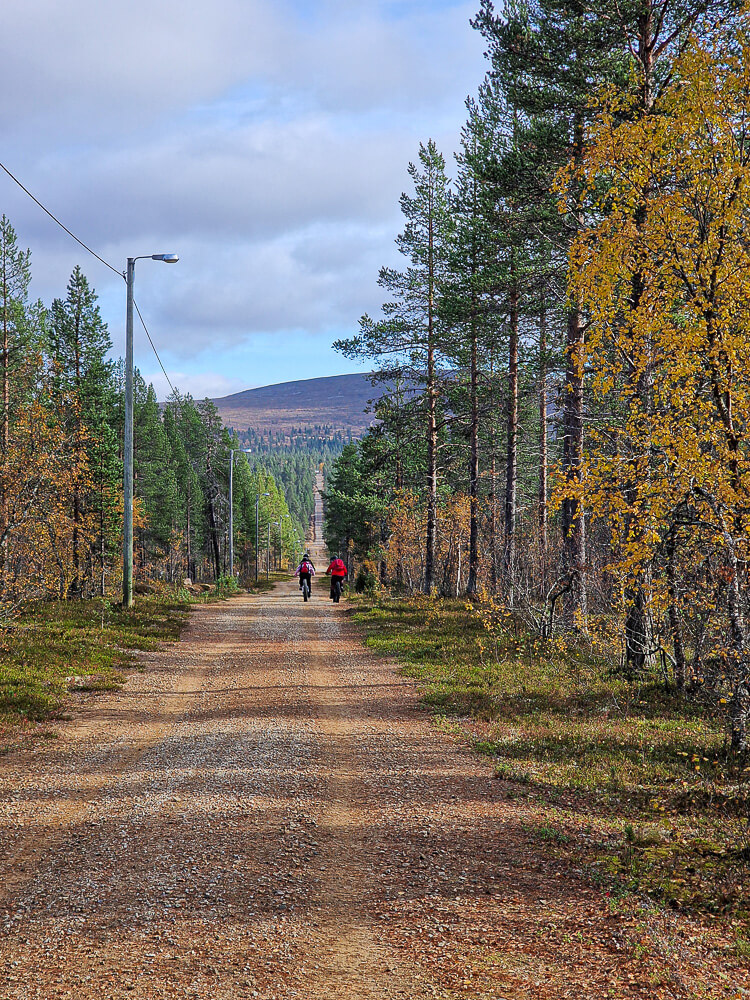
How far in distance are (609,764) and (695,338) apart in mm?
4502

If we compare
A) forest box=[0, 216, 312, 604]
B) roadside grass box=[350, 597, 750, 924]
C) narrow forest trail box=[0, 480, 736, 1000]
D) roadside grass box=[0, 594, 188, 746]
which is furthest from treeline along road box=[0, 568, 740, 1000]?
forest box=[0, 216, 312, 604]

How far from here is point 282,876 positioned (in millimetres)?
4652

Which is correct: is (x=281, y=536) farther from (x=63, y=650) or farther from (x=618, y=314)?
(x=618, y=314)

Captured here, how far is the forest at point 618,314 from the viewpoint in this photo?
554 centimetres

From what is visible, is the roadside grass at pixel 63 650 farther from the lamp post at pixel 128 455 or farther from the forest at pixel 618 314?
the forest at pixel 618 314

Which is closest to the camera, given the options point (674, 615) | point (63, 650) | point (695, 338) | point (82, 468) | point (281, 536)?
point (695, 338)

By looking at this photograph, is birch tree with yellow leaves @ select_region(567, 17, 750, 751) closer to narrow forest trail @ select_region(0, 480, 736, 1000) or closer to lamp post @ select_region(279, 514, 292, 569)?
narrow forest trail @ select_region(0, 480, 736, 1000)

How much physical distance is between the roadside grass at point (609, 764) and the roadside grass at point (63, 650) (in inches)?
214

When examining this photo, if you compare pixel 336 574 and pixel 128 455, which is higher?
pixel 128 455

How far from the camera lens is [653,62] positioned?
429 inches

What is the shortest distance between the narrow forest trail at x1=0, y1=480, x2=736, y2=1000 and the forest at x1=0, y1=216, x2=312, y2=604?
23.5ft

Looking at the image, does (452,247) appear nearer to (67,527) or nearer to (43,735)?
(67,527)

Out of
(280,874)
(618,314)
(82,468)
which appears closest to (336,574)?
(82,468)

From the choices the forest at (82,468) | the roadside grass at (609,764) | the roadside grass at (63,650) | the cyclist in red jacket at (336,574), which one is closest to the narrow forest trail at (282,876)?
the roadside grass at (609,764)
